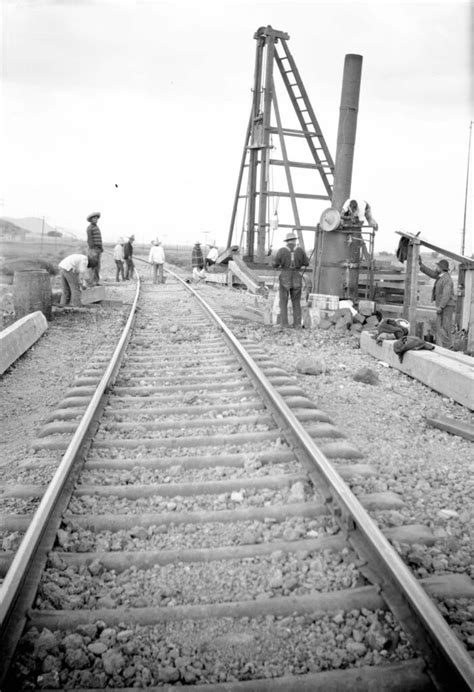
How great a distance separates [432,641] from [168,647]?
1063 millimetres

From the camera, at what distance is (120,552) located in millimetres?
3262

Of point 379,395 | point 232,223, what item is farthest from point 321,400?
point 232,223

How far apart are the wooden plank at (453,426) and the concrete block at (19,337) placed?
5121 mm

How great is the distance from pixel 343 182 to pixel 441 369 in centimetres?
942

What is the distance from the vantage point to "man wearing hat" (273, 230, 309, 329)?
10766mm

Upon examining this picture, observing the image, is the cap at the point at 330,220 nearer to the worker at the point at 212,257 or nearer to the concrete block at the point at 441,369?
the concrete block at the point at 441,369

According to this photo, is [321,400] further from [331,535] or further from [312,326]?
Result: [312,326]

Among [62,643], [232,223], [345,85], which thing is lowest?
[62,643]

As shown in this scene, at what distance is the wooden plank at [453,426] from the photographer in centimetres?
538

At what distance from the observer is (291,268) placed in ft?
35.7

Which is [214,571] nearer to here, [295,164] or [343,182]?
[343,182]

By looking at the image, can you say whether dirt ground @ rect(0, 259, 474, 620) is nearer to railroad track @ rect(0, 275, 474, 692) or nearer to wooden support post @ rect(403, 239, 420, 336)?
railroad track @ rect(0, 275, 474, 692)

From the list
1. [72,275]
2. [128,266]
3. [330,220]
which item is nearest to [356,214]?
[330,220]

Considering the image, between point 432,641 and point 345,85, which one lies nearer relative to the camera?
point 432,641
